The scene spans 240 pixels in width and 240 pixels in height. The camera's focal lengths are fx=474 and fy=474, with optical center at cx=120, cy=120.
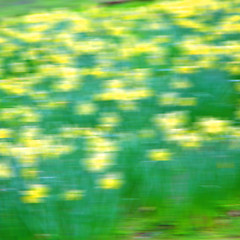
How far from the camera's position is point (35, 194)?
→ 2.27 metres

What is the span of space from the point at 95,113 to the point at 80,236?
0.91 meters

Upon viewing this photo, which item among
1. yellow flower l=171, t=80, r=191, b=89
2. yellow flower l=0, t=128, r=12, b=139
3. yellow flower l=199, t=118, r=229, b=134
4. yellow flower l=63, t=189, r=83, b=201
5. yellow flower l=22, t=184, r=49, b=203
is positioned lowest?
yellow flower l=63, t=189, r=83, b=201

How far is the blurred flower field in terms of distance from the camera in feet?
7.62

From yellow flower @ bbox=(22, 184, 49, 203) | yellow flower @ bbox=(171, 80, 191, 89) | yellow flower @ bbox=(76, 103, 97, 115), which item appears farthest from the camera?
yellow flower @ bbox=(171, 80, 191, 89)

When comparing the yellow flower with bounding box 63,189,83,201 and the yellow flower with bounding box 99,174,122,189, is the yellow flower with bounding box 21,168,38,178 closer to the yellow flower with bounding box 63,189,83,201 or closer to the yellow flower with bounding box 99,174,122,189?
the yellow flower with bounding box 63,189,83,201

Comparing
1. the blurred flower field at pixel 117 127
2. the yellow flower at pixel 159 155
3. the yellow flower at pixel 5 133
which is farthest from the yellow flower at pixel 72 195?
the yellow flower at pixel 5 133

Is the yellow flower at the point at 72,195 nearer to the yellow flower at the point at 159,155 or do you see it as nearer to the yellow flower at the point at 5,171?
the yellow flower at the point at 5,171

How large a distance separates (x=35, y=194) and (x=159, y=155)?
672 millimetres

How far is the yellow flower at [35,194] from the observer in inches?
89.3

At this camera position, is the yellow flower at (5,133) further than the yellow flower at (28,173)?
Yes

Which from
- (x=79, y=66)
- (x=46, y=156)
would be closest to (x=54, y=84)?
(x=79, y=66)

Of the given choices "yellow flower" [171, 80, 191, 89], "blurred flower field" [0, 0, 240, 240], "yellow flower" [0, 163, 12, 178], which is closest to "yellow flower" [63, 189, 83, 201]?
"blurred flower field" [0, 0, 240, 240]

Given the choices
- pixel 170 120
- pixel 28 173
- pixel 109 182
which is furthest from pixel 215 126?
pixel 28 173

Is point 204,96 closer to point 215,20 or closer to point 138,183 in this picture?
point 138,183
